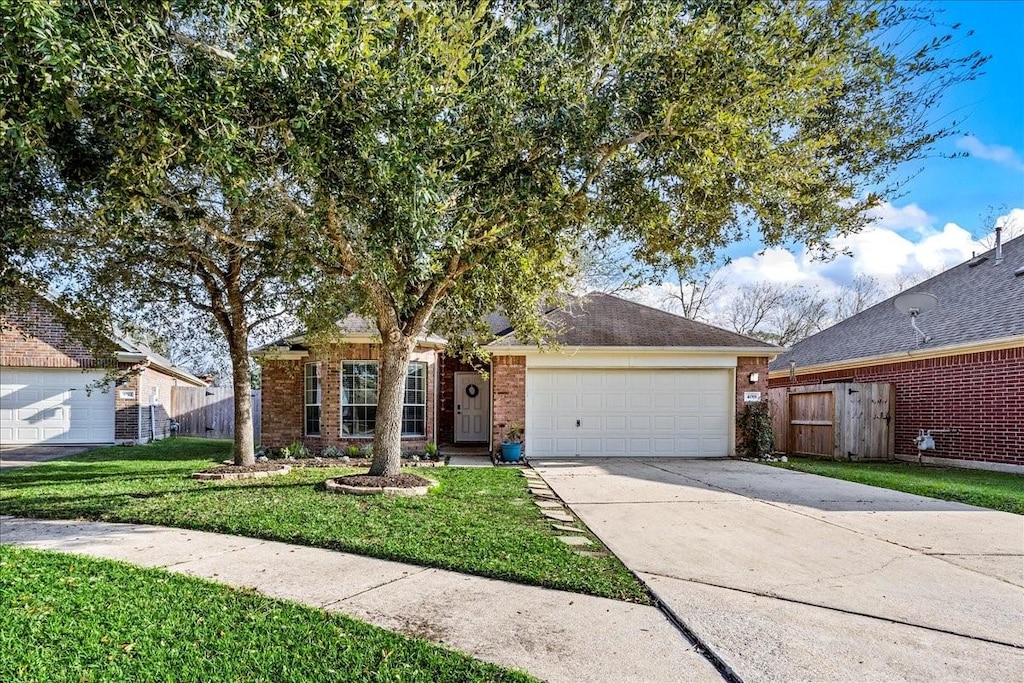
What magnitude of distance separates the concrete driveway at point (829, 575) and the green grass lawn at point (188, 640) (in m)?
1.66

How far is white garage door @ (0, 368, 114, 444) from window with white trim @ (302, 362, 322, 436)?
20.7 feet

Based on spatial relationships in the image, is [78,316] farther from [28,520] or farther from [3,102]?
[3,102]

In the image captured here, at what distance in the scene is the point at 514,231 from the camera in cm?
671

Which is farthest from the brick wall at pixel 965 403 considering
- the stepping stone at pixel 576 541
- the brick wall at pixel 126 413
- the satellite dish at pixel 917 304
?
the brick wall at pixel 126 413

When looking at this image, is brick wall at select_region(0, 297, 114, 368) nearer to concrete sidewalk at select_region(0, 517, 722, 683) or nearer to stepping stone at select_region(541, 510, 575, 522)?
concrete sidewalk at select_region(0, 517, 722, 683)

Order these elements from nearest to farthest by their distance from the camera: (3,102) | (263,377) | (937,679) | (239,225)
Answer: (937,679), (3,102), (239,225), (263,377)

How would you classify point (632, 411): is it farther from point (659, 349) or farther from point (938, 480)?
point (938, 480)

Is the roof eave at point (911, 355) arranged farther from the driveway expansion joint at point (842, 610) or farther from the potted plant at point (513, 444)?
the driveway expansion joint at point (842, 610)

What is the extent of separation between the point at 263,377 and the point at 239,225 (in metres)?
6.98

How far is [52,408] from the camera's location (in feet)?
51.8

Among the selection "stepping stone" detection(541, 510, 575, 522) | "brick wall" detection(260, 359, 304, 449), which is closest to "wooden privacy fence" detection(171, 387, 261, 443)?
"brick wall" detection(260, 359, 304, 449)

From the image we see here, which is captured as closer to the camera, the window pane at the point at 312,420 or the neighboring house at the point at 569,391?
the neighboring house at the point at 569,391

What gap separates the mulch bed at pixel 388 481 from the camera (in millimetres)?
7941

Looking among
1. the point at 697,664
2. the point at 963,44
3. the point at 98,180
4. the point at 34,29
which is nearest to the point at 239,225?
the point at 98,180
